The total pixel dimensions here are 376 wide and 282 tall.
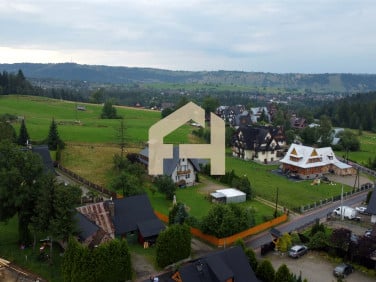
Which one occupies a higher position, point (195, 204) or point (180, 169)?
point (180, 169)

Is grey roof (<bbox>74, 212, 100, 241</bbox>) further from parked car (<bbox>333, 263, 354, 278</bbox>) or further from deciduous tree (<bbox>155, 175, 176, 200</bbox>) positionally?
parked car (<bbox>333, 263, 354, 278</bbox>)

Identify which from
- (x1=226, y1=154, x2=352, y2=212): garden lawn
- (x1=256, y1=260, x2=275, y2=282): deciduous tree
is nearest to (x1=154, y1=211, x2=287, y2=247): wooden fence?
(x1=226, y1=154, x2=352, y2=212): garden lawn

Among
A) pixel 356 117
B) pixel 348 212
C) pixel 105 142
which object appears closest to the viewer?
pixel 348 212

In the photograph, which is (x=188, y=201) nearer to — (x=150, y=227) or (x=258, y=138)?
(x=150, y=227)

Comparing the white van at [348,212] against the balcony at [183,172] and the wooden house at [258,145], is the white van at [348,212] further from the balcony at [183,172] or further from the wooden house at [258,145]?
the wooden house at [258,145]

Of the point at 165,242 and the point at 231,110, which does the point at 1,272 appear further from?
the point at 231,110
